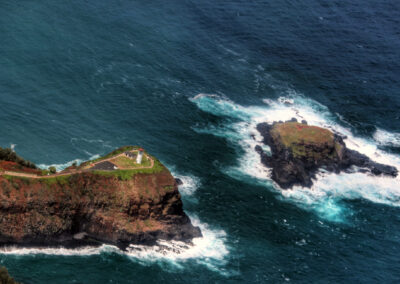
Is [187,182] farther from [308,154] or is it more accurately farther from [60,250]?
[60,250]

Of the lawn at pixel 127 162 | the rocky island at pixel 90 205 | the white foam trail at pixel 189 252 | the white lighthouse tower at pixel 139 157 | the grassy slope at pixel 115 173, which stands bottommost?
the white foam trail at pixel 189 252

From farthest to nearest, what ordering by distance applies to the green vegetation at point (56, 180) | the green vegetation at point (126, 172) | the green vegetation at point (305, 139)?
the green vegetation at point (305, 139) → the green vegetation at point (126, 172) → the green vegetation at point (56, 180)

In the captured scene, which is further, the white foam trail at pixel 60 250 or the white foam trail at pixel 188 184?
the white foam trail at pixel 188 184

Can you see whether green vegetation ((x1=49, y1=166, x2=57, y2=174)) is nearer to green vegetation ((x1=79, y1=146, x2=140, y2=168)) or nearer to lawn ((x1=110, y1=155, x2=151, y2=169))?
green vegetation ((x1=79, y1=146, x2=140, y2=168))

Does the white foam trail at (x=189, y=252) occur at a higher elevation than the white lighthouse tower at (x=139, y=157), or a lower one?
lower

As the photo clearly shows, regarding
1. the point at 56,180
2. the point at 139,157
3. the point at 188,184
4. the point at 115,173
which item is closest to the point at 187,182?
the point at 188,184

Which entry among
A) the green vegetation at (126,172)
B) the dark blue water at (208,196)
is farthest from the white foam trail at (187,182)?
the green vegetation at (126,172)

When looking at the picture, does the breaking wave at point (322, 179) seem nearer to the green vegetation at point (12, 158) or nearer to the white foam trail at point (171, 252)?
the white foam trail at point (171, 252)
